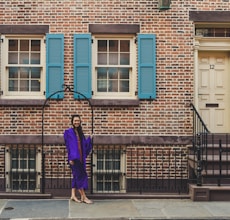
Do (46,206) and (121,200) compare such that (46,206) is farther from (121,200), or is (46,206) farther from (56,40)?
(56,40)

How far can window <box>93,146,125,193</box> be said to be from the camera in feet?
37.0

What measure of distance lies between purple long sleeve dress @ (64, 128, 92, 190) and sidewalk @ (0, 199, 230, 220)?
48 cm

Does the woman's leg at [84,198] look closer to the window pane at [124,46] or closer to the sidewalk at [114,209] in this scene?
the sidewalk at [114,209]

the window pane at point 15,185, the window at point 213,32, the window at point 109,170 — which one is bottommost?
the window pane at point 15,185

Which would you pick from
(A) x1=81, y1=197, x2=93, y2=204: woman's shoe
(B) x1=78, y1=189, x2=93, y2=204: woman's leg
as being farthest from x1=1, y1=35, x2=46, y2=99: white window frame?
(A) x1=81, y1=197, x2=93, y2=204: woman's shoe

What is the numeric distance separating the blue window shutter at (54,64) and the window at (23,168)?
1.52 m

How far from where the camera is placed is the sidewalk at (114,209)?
8.30 m

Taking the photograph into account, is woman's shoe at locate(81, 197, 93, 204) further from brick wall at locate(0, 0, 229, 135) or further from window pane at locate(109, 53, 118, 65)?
window pane at locate(109, 53, 118, 65)

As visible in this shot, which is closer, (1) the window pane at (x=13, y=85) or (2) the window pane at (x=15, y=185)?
(2) the window pane at (x=15, y=185)

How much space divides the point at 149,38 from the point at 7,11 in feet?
11.8

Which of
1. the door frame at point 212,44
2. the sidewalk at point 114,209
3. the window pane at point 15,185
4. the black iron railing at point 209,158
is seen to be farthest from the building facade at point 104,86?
the sidewalk at point 114,209

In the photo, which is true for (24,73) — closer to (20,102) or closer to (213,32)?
(20,102)

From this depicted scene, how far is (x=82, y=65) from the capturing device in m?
11.2

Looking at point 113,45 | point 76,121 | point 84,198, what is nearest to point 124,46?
point 113,45
